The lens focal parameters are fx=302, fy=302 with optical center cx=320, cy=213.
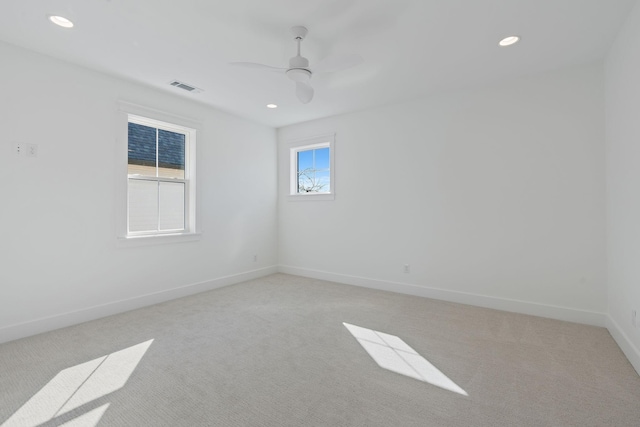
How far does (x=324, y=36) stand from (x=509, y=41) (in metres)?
1.65

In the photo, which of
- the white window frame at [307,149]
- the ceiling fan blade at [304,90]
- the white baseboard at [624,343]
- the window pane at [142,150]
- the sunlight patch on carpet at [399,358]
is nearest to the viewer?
the sunlight patch on carpet at [399,358]

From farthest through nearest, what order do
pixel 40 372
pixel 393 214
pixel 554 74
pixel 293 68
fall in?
1. pixel 393 214
2. pixel 554 74
3. pixel 293 68
4. pixel 40 372

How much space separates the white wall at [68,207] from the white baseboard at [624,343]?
452 centimetres

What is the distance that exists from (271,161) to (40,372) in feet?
13.4

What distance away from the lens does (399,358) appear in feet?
7.88

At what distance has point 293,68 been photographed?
2.61 m

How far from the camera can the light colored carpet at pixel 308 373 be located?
1.74 meters

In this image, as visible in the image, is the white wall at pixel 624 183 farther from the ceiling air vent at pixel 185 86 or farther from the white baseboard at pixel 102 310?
the white baseboard at pixel 102 310

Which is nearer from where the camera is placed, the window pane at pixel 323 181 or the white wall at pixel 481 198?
the white wall at pixel 481 198

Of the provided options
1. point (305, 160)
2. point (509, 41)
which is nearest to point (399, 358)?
point (509, 41)

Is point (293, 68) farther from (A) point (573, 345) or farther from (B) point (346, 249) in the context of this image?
(A) point (573, 345)

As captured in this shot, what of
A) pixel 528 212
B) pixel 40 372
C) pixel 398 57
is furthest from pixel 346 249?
pixel 40 372

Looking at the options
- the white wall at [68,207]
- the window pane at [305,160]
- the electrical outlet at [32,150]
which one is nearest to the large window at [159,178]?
the white wall at [68,207]

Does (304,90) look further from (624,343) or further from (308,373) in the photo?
(624,343)
